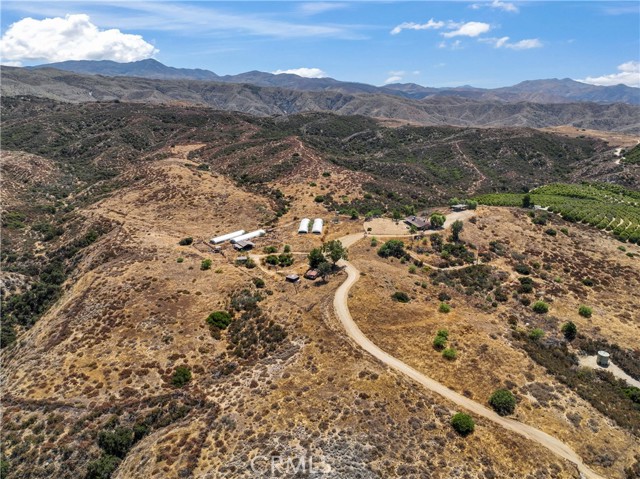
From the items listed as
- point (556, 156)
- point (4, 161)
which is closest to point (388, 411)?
point (4, 161)

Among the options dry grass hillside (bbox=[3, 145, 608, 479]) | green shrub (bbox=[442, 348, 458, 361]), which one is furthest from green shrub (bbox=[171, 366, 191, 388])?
green shrub (bbox=[442, 348, 458, 361])

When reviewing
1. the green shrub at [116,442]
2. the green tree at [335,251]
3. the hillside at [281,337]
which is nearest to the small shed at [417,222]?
the hillside at [281,337]

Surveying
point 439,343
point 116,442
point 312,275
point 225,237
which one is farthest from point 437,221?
point 116,442

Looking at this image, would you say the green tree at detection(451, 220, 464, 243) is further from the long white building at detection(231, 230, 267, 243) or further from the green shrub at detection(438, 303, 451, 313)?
the long white building at detection(231, 230, 267, 243)

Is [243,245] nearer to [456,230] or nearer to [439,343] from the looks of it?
[439,343]

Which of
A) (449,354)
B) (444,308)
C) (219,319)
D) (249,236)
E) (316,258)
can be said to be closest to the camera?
(449,354)

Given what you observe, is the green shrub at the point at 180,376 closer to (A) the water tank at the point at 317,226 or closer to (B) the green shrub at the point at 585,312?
(A) the water tank at the point at 317,226

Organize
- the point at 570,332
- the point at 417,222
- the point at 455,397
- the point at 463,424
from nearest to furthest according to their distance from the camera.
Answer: the point at 463,424
the point at 455,397
the point at 570,332
the point at 417,222
